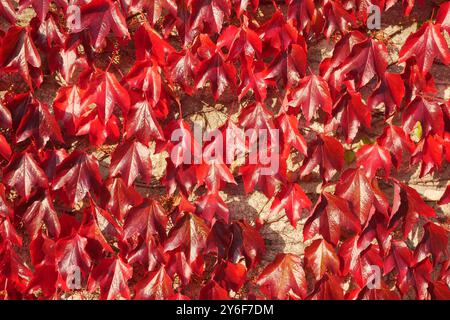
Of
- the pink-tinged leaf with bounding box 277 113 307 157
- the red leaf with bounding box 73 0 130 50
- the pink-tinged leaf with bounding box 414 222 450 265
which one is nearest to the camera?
the red leaf with bounding box 73 0 130 50

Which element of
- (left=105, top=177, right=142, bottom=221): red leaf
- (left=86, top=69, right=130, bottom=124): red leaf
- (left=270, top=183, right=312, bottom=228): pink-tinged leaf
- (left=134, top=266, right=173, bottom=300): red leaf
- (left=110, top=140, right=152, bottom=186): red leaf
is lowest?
(left=134, top=266, right=173, bottom=300): red leaf

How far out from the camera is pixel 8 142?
2.06 m

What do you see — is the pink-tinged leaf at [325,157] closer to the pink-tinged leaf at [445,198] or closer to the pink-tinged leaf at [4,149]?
the pink-tinged leaf at [445,198]

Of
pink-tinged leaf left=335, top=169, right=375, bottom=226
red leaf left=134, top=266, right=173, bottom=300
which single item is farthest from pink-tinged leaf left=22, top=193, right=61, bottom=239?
pink-tinged leaf left=335, top=169, right=375, bottom=226

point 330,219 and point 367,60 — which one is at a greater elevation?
point 367,60

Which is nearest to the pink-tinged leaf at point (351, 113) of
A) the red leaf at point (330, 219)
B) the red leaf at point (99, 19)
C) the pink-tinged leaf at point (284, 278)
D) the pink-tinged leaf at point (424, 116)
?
the pink-tinged leaf at point (424, 116)

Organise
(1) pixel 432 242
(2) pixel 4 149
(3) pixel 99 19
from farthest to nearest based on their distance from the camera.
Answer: (1) pixel 432 242 → (2) pixel 4 149 → (3) pixel 99 19

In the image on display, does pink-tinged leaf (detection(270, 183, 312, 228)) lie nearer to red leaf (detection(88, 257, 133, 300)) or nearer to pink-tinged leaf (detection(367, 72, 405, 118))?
pink-tinged leaf (detection(367, 72, 405, 118))

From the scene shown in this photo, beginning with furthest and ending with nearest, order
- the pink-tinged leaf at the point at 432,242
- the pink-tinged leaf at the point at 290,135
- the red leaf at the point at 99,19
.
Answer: the pink-tinged leaf at the point at 432,242
the pink-tinged leaf at the point at 290,135
the red leaf at the point at 99,19

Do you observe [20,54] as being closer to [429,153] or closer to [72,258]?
[72,258]

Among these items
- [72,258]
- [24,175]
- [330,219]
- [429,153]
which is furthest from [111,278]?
[429,153]

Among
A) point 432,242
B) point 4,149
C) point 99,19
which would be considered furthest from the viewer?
point 432,242

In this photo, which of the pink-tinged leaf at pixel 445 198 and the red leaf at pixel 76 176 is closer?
the red leaf at pixel 76 176

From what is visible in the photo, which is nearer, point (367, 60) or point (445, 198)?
point (367, 60)
